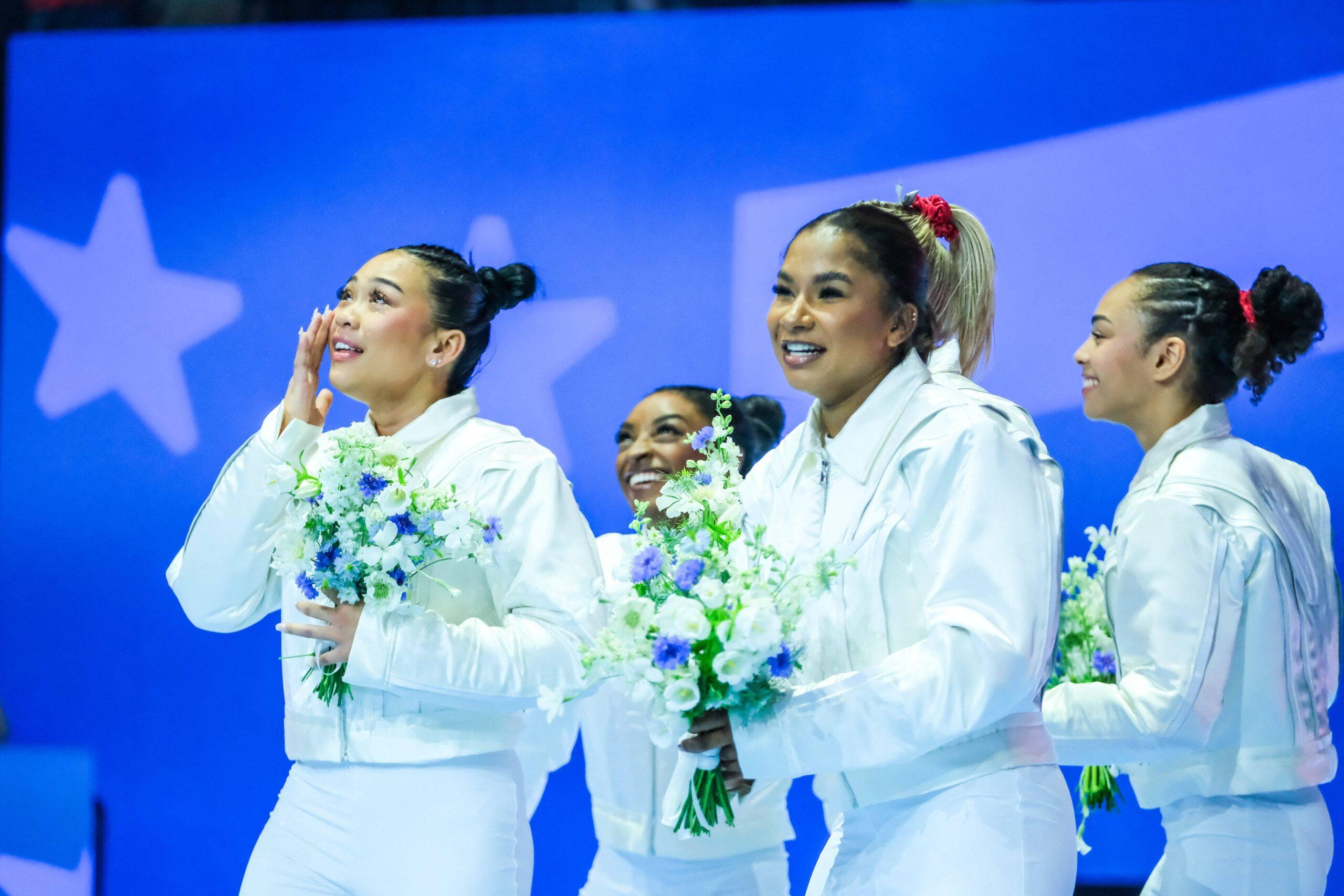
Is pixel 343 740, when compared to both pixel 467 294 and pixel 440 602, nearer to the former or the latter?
pixel 440 602

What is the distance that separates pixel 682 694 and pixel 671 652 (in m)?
0.06

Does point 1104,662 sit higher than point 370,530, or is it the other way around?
point 370,530

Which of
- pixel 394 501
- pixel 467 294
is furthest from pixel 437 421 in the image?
pixel 394 501

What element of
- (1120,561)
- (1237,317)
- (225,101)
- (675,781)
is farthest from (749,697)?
(225,101)

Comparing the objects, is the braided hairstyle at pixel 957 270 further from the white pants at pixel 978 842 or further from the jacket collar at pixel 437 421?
the jacket collar at pixel 437 421

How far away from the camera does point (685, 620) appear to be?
1.91m

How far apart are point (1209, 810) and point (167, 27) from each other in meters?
4.33

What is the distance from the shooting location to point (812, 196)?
457cm

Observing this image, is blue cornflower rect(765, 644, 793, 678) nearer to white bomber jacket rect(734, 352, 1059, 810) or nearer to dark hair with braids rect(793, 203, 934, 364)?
white bomber jacket rect(734, 352, 1059, 810)

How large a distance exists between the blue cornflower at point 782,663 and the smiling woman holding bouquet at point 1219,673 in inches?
31.0

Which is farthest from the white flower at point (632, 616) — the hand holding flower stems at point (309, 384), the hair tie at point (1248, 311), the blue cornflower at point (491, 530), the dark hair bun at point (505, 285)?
the hair tie at point (1248, 311)

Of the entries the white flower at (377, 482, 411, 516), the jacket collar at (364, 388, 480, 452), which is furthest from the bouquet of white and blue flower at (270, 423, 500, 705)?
the jacket collar at (364, 388, 480, 452)

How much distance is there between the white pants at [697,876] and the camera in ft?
9.93

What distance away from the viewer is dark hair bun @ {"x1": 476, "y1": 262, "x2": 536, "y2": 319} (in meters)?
2.98
